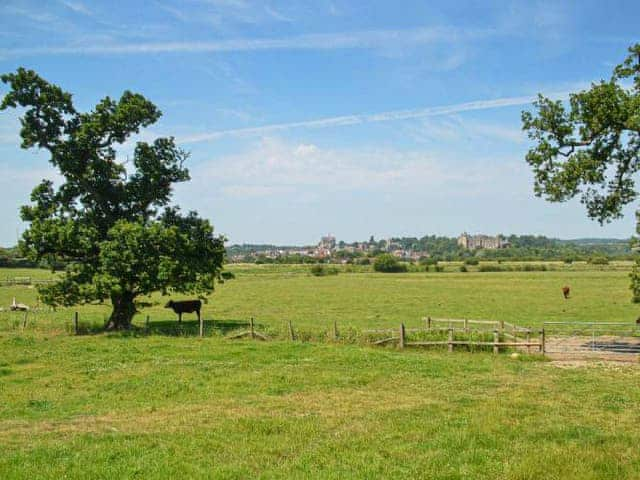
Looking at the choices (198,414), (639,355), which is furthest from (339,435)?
(639,355)

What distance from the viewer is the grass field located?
35.2 ft

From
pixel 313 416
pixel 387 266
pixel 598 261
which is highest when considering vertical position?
pixel 598 261

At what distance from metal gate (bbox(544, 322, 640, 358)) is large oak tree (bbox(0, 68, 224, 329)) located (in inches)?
714

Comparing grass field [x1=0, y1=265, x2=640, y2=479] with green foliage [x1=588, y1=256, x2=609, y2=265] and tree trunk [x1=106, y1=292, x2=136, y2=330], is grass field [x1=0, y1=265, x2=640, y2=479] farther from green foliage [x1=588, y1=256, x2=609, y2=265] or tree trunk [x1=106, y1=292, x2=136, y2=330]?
green foliage [x1=588, y1=256, x2=609, y2=265]

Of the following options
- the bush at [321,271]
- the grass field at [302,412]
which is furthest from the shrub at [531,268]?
the grass field at [302,412]

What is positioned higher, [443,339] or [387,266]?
[387,266]

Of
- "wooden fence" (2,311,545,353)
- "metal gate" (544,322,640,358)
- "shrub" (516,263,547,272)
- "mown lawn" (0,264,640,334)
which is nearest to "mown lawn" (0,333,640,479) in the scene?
"wooden fence" (2,311,545,353)

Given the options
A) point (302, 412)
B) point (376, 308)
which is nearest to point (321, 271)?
point (376, 308)

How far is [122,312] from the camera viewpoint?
109 feet

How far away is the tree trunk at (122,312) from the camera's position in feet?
109

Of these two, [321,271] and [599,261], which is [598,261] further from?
[321,271]

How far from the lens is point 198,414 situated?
14.5 meters

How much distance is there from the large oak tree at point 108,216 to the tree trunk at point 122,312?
0.18ft

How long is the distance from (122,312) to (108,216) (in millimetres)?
5468
